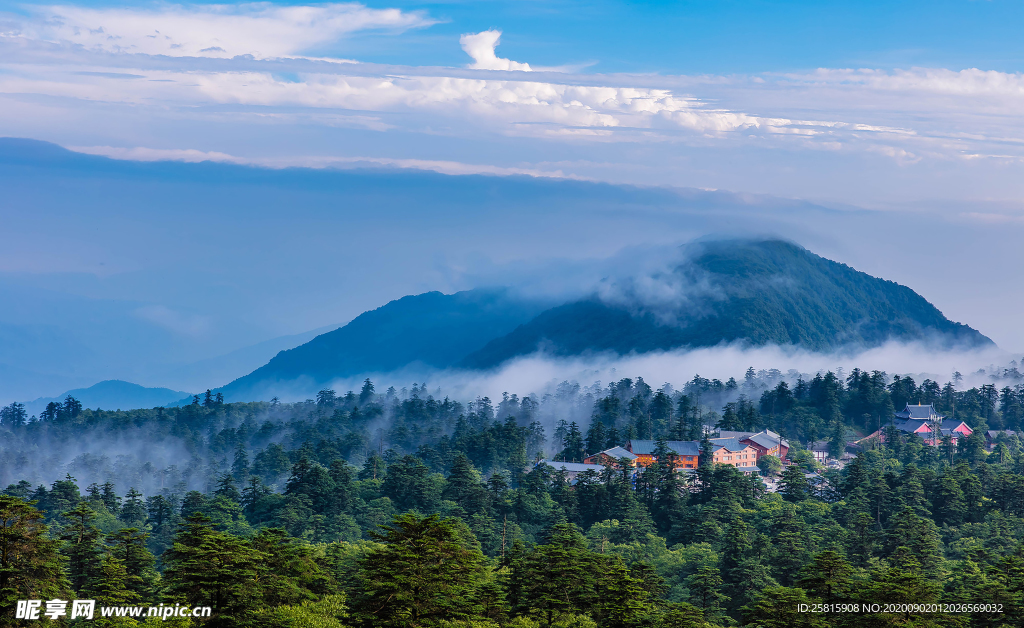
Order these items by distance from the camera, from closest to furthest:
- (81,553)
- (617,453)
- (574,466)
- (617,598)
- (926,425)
A: 1. (617,598)
2. (81,553)
3. (574,466)
4. (617,453)
5. (926,425)

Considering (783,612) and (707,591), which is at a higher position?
(783,612)

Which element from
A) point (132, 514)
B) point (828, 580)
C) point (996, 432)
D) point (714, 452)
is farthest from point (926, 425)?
point (132, 514)

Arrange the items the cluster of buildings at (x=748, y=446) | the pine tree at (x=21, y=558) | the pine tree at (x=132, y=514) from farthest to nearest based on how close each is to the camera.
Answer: the cluster of buildings at (x=748, y=446) < the pine tree at (x=132, y=514) < the pine tree at (x=21, y=558)

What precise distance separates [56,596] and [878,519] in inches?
2301

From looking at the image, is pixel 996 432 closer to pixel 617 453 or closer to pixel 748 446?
pixel 748 446

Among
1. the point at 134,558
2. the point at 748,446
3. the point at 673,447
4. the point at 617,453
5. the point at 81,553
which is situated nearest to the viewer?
the point at 134,558

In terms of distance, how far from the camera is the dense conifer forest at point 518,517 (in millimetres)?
37969

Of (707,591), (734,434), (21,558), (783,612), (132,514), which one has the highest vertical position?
(21,558)

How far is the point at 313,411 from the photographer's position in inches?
6097

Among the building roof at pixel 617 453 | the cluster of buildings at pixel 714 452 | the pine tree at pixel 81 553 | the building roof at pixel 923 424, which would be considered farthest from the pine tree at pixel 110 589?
the building roof at pixel 923 424

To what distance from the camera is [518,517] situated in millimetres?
77750

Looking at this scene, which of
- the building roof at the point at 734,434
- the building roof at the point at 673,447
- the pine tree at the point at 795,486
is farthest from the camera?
the building roof at the point at 734,434

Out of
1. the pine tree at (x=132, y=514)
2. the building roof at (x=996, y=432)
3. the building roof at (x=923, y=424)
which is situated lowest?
the pine tree at (x=132, y=514)

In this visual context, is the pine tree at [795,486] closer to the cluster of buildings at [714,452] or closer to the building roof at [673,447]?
the cluster of buildings at [714,452]
